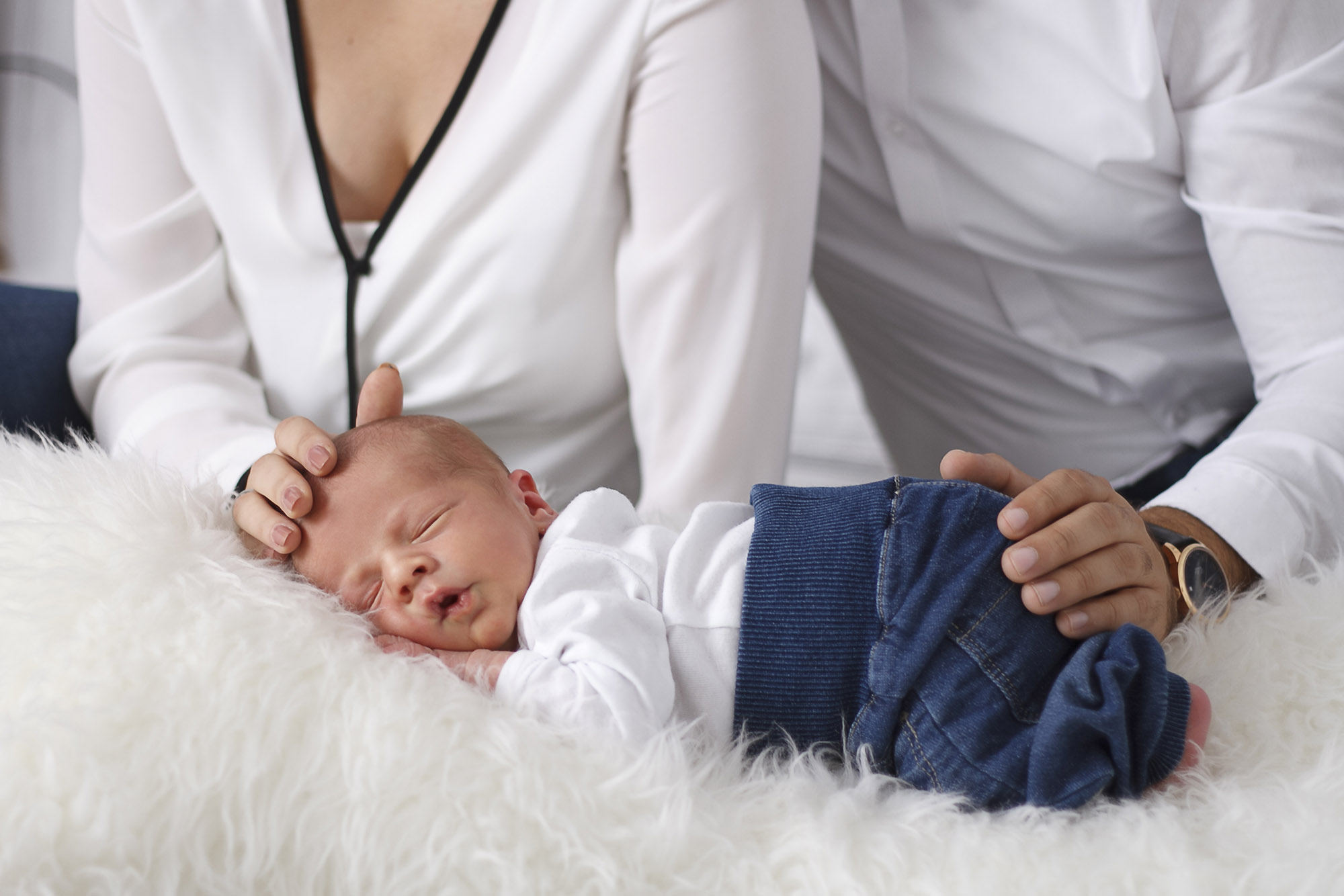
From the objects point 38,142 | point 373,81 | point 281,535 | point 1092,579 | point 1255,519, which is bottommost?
point 1255,519

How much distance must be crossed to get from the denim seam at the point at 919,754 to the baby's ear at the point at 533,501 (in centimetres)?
36

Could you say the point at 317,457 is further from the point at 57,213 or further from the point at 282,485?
the point at 57,213

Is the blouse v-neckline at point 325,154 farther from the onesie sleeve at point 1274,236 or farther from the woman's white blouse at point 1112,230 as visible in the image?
the onesie sleeve at point 1274,236

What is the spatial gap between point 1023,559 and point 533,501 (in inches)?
17.8

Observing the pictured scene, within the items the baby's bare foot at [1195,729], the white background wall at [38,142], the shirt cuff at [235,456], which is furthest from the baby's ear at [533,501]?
the white background wall at [38,142]

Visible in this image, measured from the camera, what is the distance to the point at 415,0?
1.12 meters

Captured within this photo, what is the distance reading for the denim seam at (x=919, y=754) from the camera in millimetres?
664

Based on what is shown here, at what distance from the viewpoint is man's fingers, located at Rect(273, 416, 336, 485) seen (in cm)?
78

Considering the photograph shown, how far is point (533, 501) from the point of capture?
0.91m

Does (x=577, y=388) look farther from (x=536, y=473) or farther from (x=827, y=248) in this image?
(x=827, y=248)

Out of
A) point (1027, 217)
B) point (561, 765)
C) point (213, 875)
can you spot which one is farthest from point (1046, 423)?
point (213, 875)

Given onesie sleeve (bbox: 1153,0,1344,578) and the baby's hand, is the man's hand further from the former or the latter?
onesie sleeve (bbox: 1153,0,1344,578)

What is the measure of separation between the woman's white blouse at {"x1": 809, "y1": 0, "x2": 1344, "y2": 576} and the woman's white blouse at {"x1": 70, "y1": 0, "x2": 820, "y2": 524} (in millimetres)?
239

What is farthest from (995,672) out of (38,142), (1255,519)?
(38,142)
